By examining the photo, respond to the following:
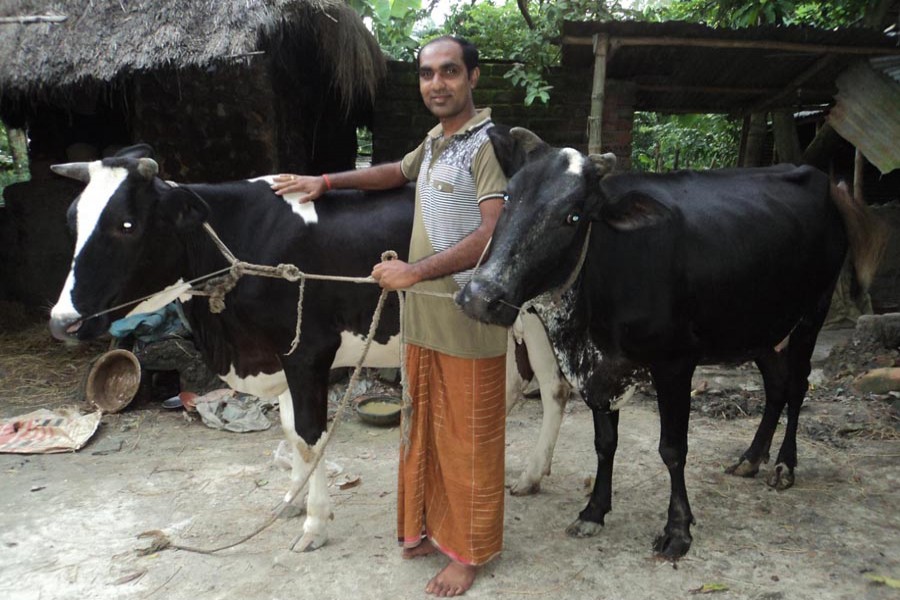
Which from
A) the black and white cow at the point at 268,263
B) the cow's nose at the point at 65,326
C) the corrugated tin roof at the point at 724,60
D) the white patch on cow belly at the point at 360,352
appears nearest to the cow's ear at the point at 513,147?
the black and white cow at the point at 268,263

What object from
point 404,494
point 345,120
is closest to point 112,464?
Answer: point 404,494

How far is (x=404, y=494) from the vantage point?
2.80 metres

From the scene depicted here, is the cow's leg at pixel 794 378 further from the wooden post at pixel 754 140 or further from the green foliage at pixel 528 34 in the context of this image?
the wooden post at pixel 754 140

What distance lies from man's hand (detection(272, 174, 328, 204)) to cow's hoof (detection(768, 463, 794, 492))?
289 cm

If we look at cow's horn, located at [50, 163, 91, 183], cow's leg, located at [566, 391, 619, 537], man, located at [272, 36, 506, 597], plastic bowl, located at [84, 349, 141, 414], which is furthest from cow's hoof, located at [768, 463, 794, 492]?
plastic bowl, located at [84, 349, 141, 414]

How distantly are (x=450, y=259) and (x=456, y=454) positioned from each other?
812 millimetres

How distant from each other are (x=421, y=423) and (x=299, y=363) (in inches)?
23.7

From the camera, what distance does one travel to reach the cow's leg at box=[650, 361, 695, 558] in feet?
9.33

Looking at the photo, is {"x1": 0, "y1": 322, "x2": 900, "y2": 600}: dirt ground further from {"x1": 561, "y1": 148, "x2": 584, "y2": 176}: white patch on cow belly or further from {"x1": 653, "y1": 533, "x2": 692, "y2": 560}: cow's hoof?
{"x1": 561, "y1": 148, "x2": 584, "y2": 176}: white patch on cow belly

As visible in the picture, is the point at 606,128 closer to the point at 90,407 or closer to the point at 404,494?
the point at 404,494

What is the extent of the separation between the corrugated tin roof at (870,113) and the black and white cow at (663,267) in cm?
214

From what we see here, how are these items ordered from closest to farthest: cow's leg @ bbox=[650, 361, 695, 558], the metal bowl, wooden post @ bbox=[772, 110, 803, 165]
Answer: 1. cow's leg @ bbox=[650, 361, 695, 558]
2. the metal bowl
3. wooden post @ bbox=[772, 110, 803, 165]

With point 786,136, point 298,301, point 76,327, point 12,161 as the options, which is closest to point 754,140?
point 786,136

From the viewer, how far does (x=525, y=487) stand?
3539 mm
